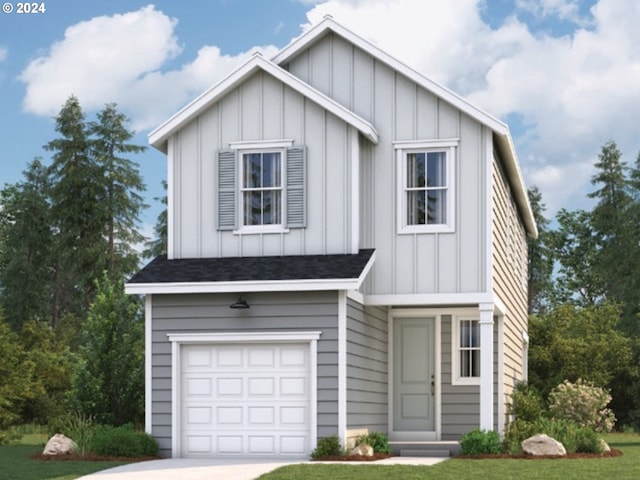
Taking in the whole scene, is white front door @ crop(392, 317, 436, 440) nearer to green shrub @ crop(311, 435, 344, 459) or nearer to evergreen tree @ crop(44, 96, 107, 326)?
green shrub @ crop(311, 435, 344, 459)

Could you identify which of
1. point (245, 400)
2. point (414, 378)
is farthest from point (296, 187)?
point (414, 378)

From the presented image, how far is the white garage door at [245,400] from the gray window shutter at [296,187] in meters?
2.50

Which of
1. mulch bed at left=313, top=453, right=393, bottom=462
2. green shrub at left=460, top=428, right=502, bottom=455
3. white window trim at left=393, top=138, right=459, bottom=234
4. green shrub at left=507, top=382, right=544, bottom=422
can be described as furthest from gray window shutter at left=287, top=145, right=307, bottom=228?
green shrub at left=507, top=382, right=544, bottom=422

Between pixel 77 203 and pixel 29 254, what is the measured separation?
3698mm

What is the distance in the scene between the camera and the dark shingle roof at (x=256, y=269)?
20.2 metres

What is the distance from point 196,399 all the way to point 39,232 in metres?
35.0

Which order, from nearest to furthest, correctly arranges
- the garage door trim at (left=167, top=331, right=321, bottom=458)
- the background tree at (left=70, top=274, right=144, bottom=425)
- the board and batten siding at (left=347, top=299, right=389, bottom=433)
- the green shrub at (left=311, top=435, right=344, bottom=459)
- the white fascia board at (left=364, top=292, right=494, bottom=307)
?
the green shrub at (left=311, top=435, right=344, bottom=459)
the garage door trim at (left=167, top=331, right=321, bottom=458)
the board and batten siding at (left=347, top=299, right=389, bottom=433)
the white fascia board at (left=364, top=292, right=494, bottom=307)
the background tree at (left=70, top=274, right=144, bottom=425)

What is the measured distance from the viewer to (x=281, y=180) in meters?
21.8

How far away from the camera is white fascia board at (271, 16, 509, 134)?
21344mm

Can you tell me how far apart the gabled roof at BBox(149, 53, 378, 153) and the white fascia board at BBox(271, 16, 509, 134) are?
1231mm

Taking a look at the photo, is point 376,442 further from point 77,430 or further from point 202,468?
point 77,430

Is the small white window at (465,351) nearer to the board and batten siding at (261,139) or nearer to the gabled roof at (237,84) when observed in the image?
the board and batten siding at (261,139)

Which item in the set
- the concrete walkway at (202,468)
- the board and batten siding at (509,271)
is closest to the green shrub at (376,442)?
the concrete walkway at (202,468)

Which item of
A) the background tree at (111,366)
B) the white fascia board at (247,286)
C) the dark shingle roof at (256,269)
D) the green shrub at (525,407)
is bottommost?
the green shrub at (525,407)
